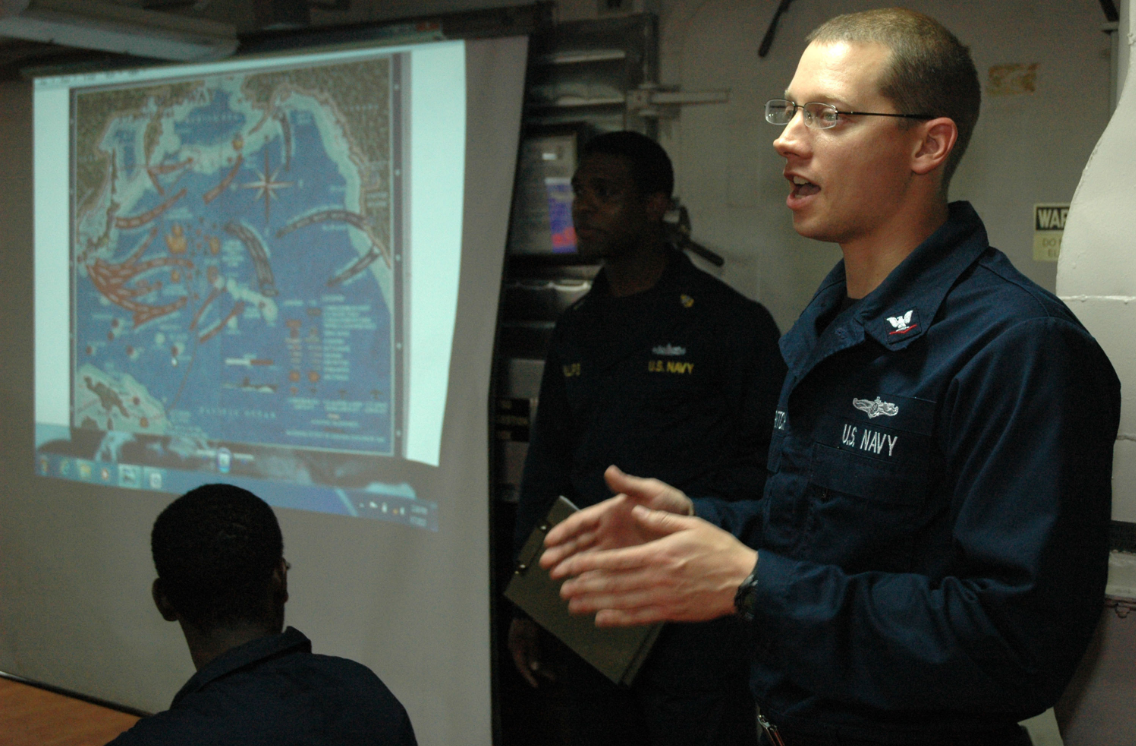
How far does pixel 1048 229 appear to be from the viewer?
6.52 feet

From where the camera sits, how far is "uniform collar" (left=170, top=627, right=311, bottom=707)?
1.22 meters

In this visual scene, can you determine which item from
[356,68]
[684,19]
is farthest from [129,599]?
[684,19]

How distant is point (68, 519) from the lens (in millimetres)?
3053

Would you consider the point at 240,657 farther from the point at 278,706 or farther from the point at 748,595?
the point at 748,595

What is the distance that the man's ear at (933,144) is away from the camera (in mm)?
948

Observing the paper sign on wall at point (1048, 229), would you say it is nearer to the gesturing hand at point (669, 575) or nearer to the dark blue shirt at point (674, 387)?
the dark blue shirt at point (674, 387)

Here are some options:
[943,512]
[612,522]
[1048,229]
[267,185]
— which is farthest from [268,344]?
[943,512]

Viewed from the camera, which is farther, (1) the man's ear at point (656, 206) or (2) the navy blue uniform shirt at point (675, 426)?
(1) the man's ear at point (656, 206)

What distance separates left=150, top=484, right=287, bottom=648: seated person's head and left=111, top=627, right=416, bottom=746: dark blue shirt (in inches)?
3.6

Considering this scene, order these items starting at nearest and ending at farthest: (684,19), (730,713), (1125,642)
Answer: (1125,642)
(730,713)
(684,19)

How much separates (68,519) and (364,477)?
123cm

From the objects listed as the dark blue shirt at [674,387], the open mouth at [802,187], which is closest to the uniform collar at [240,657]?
the dark blue shirt at [674,387]

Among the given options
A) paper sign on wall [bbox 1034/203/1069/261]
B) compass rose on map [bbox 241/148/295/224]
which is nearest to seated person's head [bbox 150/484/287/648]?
compass rose on map [bbox 241/148/295/224]

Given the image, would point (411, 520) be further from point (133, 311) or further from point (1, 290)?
point (1, 290)
